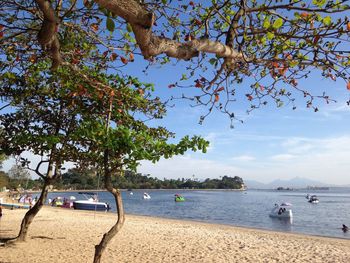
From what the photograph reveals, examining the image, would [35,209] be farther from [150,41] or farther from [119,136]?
[150,41]

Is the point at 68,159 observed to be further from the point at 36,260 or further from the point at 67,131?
the point at 36,260

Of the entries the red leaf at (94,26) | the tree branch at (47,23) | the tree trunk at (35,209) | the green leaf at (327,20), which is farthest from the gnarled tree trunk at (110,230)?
the green leaf at (327,20)

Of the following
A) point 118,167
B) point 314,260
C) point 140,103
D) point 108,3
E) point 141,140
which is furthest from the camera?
point 314,260

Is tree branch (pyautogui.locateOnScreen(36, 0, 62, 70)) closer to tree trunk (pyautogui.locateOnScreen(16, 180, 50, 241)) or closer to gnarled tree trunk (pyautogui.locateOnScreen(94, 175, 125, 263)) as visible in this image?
gnarled tree trunk (pyautogui.locateOnScreen(94, 175, 125, 263))

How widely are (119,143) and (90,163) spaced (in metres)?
2.49

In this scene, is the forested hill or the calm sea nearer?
the calm sea

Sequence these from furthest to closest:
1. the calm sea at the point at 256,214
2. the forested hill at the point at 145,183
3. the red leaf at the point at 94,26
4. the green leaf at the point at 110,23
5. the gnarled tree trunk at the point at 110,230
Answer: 1. the forested hill at the point at 145,183
2. the calm sea at the point at 256,214
3. the gnarled tree trunk at the point at 110,230
4. the red leaf at the point at 94,26
5. the green leaf at the point at 110,23

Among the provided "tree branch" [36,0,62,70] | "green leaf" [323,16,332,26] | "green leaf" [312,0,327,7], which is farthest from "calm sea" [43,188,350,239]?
"tree branch" [36,0,62,70]

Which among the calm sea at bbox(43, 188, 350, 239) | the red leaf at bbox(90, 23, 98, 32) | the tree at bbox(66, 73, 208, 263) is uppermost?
the red leaf at bbox(90, 23, 98, 32)

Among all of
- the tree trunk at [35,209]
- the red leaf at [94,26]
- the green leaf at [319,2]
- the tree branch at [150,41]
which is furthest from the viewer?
the tree trunk at [35,209]

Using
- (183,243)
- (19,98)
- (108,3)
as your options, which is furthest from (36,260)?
(108,3)

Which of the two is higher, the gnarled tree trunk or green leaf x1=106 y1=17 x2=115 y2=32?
green leaf x1=106 y1=17 x2=115 y2=32

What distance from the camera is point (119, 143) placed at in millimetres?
6273

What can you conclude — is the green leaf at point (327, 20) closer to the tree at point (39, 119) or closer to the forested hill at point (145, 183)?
the tree at point (39, 119)
